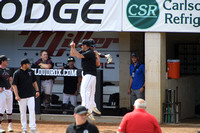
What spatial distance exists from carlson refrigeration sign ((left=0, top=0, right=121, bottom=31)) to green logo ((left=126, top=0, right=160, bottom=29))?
1.11ft

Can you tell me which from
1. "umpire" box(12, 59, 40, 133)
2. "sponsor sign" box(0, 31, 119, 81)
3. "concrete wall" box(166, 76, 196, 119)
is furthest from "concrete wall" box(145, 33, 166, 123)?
"umpire" box(12, 59, 40, 133)

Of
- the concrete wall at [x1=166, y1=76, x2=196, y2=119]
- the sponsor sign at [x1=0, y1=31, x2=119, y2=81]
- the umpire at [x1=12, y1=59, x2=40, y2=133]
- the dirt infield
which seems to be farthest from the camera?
the sponsor sign at [x1=0, y1=31, x2=119, y2=81]

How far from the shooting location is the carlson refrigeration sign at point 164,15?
1234 centimetres

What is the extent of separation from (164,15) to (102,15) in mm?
1700

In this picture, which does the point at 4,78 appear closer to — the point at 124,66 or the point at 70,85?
the point at 70,85

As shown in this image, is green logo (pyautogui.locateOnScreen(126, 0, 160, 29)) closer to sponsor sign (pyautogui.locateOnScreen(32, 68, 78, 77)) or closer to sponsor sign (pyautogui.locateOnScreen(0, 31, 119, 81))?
sponsor sign (pyautogui.locateOnScreen(32, 68, 78, 77))

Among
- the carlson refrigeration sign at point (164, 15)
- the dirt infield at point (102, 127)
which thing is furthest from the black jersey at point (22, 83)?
the carlson refrigeration sign at point (164, 15)

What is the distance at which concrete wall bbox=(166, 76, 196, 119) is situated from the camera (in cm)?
1373

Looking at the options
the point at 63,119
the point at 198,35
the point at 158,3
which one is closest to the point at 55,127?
the point at 63,119

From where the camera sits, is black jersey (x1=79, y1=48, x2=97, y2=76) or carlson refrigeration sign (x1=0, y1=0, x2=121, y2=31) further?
carlson refrigeration sign (x1=0, y1=0, x2=121, y2=31)

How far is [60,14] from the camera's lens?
1296 centimetres

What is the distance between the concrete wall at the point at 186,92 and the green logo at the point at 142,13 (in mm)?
1871

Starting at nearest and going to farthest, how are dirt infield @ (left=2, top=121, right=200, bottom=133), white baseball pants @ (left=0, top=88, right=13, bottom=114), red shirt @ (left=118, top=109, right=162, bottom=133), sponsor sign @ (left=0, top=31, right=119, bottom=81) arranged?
1. red shirt @ (left=118, top=109, right=162, bottom=133)
2. white baseball pants @ (left=0, top=88, right=13, bottom=114)
3. dirt infield @ (left=2, top=121, right=200, bottom=133)
4. sponsor sign @ (left=0, top=31, right=119, bottom=81)

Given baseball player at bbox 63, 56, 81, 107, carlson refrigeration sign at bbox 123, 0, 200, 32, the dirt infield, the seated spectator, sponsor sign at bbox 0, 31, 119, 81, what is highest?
carlson refrigeration sign at bbox 123, 0, 200, 32
